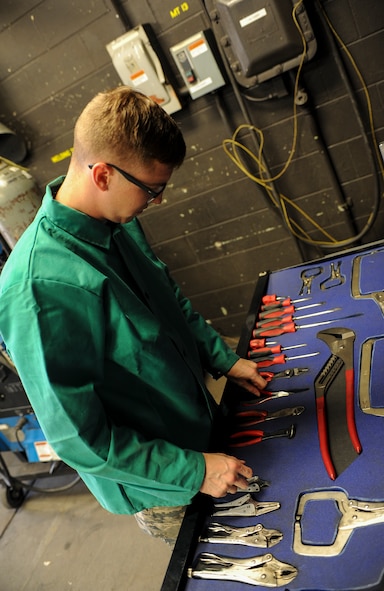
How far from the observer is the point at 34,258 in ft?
3.03

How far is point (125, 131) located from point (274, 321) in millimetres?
906

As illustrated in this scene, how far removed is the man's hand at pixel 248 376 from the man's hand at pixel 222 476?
1.11ft

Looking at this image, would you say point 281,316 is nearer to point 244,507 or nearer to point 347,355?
point 347,355

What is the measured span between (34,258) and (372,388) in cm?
91

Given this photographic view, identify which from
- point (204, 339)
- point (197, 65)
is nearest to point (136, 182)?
point (204, 339)

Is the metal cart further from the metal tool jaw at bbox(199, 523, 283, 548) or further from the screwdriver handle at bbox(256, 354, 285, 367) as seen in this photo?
the metal tool jaw at bbox(199, 523, 283, 548)

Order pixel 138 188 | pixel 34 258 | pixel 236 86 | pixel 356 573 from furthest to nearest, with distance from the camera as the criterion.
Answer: pixel 236 86
pixel 138 188
pixel 34 258
pixel 356 573

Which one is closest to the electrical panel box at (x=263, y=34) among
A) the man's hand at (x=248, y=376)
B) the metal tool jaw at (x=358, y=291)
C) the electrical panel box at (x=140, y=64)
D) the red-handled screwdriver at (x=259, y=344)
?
the electrical panel box at (x=140, y=64)

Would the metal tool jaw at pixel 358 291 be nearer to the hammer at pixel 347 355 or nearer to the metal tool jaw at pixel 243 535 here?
the hammer at pixel 347 355

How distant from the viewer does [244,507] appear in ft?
3.37

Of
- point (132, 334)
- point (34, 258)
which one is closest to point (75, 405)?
point (132, 334)

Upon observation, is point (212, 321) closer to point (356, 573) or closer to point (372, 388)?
point (372, 388)

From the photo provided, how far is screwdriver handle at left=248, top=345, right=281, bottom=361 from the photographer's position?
1.46 meters

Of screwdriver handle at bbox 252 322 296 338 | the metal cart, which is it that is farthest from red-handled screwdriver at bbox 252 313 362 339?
the metal cart
